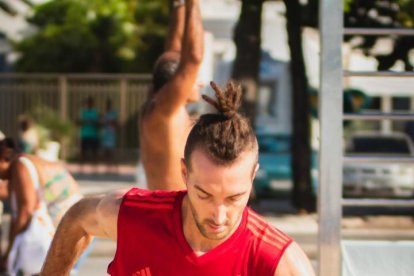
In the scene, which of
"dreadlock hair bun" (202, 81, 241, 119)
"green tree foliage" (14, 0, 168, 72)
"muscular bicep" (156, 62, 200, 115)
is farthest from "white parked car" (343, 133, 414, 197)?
"dreadlock hair bun" (202, 81, 241, 119)

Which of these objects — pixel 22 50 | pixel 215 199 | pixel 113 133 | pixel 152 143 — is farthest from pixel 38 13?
pixel 215 199

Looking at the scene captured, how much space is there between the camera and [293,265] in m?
2.78

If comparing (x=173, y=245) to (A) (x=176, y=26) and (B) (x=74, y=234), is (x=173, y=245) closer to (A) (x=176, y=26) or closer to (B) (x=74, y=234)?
(B) (x=74, y=234)

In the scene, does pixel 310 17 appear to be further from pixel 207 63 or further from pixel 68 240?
pixel 68 240

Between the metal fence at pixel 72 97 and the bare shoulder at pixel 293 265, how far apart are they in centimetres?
1835

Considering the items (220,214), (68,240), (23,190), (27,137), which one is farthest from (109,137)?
(220,214)

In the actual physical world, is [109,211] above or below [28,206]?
above

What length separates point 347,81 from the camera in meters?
18.0

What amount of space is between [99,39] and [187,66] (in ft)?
78.0

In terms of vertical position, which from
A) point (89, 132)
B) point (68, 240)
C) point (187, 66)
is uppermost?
point (187, 66)

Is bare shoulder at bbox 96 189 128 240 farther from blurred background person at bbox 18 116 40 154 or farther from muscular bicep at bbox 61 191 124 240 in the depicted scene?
blurred background person at bbox 18 116 40 154

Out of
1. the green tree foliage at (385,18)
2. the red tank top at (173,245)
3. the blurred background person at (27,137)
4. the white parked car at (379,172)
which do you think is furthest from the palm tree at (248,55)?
the red tank top at (173,245)

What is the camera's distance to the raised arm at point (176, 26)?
5488 mm

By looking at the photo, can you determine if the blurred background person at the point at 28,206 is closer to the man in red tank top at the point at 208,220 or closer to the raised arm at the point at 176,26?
the raised arm at the point at 176,26
